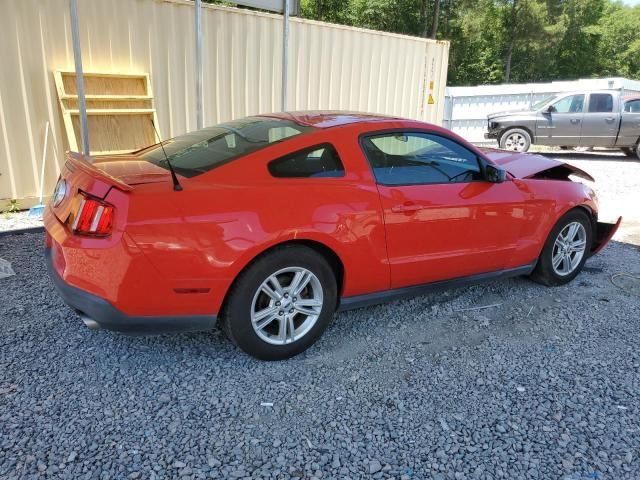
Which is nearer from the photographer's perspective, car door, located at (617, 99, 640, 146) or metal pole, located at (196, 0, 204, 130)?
metal pole, located at (196, 0, 204, 130)

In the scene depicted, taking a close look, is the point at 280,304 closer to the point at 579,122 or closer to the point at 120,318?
the point at 120,318

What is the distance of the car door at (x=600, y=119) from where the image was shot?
13.8 meters

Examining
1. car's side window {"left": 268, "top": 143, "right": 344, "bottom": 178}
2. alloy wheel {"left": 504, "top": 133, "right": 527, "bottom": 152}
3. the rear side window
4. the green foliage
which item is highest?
the green foliage

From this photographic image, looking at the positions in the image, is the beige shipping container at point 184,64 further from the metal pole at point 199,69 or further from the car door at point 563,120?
the car door at point 563,120

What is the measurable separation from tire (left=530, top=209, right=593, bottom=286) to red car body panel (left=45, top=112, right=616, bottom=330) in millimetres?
480

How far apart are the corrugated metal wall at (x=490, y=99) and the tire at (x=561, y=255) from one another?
14.4 m

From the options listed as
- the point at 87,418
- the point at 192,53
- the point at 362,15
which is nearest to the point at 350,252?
the point at 87,418

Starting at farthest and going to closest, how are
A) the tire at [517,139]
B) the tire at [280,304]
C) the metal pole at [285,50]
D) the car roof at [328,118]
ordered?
the tire at [517,139] < the metal pole at [285,50] < the car roof at [328,118] < the tire at [280,304]

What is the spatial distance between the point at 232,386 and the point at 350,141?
1.68m

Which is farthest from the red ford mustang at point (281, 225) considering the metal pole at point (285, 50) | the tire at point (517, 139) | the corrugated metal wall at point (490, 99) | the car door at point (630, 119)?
the corrugated metal wall at point (490, 99)

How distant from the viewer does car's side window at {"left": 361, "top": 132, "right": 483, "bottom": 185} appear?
135 inches

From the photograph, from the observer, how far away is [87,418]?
2576mm

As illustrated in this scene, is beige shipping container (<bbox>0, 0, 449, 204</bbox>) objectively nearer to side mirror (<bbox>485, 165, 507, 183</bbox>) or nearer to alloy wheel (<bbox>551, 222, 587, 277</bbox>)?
side mirror (<bbox>485, 165, 507, 183</bbox>)

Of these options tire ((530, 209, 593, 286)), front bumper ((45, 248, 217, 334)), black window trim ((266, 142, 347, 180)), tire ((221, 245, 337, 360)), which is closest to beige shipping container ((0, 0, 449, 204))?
front bumper ((45, 248, 217, 334))
